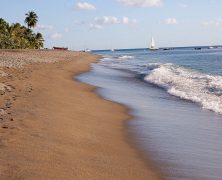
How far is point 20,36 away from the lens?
9488 cm

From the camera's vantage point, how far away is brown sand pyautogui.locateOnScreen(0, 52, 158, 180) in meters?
6.21

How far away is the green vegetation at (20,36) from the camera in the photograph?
79.1 metres

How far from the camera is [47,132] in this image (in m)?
8.41

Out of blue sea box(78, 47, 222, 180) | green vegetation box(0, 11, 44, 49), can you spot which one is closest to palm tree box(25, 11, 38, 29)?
green vegetation box(0, 11, 44, 49)

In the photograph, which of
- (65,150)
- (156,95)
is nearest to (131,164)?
(65,150)

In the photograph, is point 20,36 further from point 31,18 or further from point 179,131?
point 179,131

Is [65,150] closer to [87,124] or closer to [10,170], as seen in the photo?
[10,170]

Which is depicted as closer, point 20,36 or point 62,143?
point 62,143

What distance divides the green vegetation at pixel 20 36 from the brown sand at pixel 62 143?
69.0m

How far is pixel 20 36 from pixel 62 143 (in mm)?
90415

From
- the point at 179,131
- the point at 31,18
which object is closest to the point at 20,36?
the point at 31,18

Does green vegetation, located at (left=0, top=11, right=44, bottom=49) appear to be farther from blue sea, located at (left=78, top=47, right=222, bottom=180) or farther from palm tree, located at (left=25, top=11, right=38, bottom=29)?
blue sea, located at (left=78, top=47, right=222, bottom=180)

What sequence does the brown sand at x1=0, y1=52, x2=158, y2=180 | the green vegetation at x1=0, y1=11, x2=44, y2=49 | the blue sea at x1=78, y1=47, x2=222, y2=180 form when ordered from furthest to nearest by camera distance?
the green vegetation at x1=0, y1=11, x2=44, y2=49 < the blue sea at x1=78, y1=47, x2=222, y2=180 < the brown sand at x1=0, y1=52, x2=158, y2=180

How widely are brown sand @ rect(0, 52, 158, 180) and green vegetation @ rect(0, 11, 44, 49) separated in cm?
6903
